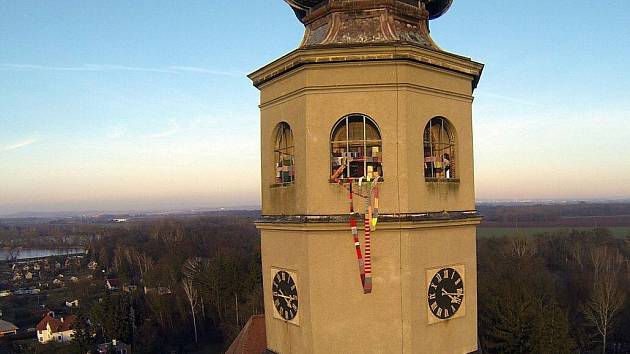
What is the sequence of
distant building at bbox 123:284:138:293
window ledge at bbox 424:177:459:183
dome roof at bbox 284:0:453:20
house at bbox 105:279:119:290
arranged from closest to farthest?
window ledge at bbox 424:177:459:183
dome roof at bbox 284:0:453:20
distant building at bbox 123:284:138:293
house at bbox 105:279:119:290

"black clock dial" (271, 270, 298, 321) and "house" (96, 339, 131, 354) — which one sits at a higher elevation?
"black clock dial" (271, 270, 298, 321)

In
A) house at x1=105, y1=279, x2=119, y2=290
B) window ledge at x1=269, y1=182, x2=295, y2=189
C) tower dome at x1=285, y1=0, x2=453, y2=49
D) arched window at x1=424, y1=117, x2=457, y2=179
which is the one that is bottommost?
house at x1=105, y1=279, x2=119, y2=290

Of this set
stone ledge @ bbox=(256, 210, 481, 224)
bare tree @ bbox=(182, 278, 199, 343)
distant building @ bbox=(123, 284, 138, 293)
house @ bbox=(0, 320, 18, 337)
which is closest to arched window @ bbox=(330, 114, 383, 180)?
stone ledge @ bbox=(256, 210, 481, 224)

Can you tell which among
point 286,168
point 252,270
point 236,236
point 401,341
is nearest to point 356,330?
point 401,341

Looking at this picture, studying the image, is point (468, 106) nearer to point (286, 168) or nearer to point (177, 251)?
point (286, 168)

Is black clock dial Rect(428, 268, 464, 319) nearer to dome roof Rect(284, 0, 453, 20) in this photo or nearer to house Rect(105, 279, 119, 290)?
dome roof Rect(284, 0, 453, 20)

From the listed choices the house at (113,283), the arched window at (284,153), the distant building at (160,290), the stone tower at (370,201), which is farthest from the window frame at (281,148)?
the house at (113,283)

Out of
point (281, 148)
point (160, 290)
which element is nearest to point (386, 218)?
point (281, 148)
